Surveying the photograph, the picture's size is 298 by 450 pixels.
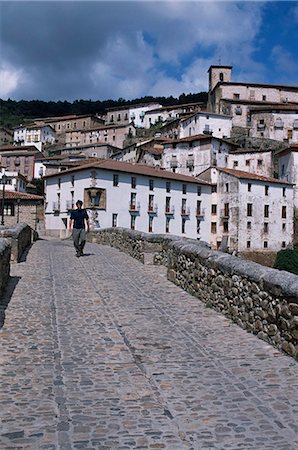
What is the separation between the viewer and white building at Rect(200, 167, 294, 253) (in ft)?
→ 214

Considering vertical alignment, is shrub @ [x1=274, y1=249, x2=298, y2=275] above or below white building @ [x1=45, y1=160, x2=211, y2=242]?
below

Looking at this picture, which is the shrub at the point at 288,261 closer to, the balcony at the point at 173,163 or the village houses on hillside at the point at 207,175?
the village houses on hillside at the point at 207,175

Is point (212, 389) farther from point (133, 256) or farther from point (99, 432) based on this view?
point (133, 256)

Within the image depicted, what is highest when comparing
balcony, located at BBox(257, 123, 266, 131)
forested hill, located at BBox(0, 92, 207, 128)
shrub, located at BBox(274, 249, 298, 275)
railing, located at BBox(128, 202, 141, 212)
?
forested hill, located at BBox(0, 92, 207, 128)

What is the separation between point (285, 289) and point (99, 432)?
3.30 meters

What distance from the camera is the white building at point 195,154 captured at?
247 ft

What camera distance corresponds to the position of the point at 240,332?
778 cm

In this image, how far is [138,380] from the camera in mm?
5512

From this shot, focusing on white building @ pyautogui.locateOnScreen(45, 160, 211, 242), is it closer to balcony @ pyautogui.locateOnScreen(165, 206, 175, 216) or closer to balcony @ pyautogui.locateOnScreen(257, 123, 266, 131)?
balcony @ pyautogui.locateOnScreen(165, 206, 175, 216)

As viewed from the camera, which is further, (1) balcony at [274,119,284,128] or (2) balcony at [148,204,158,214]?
(1) balcony at [274,119,284,128]

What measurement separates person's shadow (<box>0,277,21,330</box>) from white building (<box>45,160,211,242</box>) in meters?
42.7

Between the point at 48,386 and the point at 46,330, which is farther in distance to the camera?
the point at 46,330

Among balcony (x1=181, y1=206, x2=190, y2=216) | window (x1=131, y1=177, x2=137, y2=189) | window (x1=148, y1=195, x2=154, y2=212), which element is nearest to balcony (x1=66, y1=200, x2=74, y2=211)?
window (x1=131, y1=177, x2=137, y2=189)

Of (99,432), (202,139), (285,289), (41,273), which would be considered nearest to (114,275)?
(41,273)
